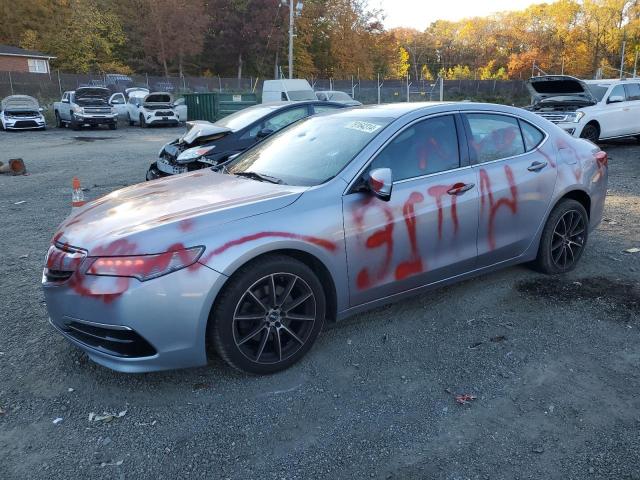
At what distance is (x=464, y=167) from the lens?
13.2ft

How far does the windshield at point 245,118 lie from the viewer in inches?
330

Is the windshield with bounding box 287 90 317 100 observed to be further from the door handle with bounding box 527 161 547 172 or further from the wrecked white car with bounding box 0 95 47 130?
the door handle with bounding box 527 161 547 172

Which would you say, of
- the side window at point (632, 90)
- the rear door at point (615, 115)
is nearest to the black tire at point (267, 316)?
Answer: the rear door at point (615, 115)

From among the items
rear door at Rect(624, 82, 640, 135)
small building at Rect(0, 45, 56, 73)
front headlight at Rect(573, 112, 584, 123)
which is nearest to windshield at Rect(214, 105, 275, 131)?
front headlight at Rect(573, 112, 584, 123)

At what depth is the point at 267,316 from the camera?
3.21 meters

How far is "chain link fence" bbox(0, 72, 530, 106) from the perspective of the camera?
31406 millimetres

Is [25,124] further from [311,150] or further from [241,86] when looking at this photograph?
[311,150]

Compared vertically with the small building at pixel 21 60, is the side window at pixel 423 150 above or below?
below

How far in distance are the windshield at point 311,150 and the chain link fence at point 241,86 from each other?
25616mm

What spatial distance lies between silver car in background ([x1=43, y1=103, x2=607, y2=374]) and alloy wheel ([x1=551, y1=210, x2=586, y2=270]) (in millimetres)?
22

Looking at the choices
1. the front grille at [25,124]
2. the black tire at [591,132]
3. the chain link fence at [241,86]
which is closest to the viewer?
the black tire at [591,132]

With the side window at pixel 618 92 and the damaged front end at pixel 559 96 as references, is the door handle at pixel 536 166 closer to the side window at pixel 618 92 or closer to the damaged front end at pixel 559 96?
the damaged front end at pixel 559 96

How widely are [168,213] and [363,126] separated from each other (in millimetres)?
1603

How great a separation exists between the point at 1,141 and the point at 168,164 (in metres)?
14.2
